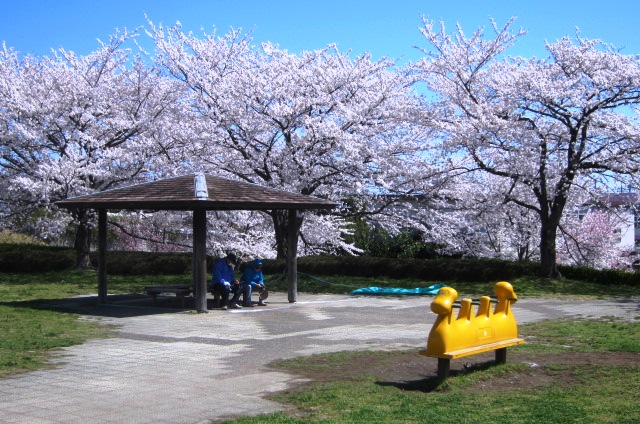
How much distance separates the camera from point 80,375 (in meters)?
8.41

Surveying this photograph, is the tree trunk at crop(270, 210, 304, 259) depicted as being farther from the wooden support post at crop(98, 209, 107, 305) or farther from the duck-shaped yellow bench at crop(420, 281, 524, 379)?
the duck-shaped yellow bench at crop(420, 281, 524, 379)

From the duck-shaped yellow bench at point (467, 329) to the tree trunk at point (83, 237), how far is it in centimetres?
1807

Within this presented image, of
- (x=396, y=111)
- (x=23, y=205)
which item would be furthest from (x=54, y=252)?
(x=396, y=111)

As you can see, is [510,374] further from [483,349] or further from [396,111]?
[396,111]

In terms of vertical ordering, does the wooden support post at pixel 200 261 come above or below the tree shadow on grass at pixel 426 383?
above

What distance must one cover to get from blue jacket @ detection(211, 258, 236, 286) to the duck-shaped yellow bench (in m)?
7.80

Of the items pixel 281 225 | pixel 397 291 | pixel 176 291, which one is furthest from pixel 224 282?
pixel 281 225

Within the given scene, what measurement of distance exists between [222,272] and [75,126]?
11155mm

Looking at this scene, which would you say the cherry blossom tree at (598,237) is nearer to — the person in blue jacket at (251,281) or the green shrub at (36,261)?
the person in blue jacket at (251,281)

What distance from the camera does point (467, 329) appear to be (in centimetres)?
832

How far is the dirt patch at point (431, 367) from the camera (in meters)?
7.99

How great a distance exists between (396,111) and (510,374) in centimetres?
1565

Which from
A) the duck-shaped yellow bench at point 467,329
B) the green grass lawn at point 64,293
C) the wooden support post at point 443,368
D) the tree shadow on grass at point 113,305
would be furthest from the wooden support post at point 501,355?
the tree shadow on grass at point 113,305

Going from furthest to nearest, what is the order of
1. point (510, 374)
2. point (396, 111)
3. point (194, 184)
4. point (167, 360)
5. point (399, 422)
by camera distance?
point (396, 111) < point (194, 184) < point (167, 360) < point (510, 374) < point (399, 422)
